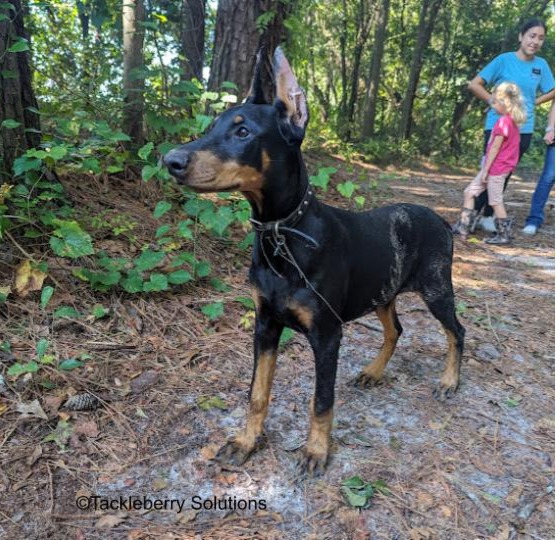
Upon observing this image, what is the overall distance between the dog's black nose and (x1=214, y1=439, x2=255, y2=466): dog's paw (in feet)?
5.17

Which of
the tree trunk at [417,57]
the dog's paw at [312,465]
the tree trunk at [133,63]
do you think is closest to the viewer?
the dog's paw at [312,465]

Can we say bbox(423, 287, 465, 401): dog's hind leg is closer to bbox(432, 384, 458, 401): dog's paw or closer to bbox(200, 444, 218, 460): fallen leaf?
bbox(432, 384, 458, 401): dog's paw

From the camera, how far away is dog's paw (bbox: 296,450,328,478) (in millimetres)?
2625

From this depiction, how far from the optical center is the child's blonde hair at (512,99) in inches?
247

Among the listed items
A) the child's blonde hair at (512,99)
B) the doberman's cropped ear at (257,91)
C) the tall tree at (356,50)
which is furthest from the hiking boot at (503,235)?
the tall tree at (356,50)

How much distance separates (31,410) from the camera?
9.05 feet

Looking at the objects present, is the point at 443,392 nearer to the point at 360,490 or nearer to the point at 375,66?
the point at 360,490

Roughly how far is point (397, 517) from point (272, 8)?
535 centimetres

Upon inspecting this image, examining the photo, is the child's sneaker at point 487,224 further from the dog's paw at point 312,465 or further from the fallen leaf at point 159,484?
the fallen leaf at point 159,484

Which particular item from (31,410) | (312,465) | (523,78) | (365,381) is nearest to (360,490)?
(312,465)

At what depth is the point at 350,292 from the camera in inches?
109

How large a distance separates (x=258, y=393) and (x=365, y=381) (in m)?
1.03

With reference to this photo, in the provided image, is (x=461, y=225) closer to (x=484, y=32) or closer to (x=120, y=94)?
(x=120, y=94)

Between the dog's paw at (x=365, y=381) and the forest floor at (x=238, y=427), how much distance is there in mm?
50
